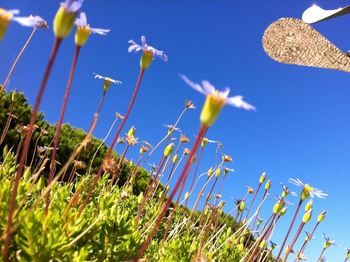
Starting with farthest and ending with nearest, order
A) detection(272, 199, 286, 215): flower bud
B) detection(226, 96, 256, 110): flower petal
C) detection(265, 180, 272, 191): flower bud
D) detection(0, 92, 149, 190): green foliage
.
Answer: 1. detection(0, 92, 149, 190): green foliage
2. detection(265, 180, 272, 191): flower bud
3. detection(272, 199, 286, 215): flower bud
4. detection(226, 96, 256, 110): flower petal

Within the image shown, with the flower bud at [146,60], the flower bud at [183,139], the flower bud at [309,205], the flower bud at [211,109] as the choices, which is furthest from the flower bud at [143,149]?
the flower bud at [211,109]

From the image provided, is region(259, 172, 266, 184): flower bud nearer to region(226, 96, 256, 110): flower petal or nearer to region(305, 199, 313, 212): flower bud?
region(305, 199, 313, 212): flower bud

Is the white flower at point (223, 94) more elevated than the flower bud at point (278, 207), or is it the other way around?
the flower bud at point (278, 207)

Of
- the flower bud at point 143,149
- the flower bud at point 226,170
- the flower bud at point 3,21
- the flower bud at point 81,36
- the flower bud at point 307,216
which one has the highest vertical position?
the flower bud at point 226,170

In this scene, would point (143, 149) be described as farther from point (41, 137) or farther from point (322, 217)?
point (41, 137)

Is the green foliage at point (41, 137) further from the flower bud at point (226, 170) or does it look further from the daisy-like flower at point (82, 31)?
the daisy-like flower at point (82, 31)

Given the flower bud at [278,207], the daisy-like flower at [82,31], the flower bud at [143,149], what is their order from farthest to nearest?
the flower bud at [143,149], the flower bud at [278,207], the daisy-like flower at [82,31]

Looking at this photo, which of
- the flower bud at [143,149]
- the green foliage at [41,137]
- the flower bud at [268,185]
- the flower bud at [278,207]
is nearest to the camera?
the flower bud at [278,207]

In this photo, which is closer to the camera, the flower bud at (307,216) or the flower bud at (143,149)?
the flower bud at (307,216)

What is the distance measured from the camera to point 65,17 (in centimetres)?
98

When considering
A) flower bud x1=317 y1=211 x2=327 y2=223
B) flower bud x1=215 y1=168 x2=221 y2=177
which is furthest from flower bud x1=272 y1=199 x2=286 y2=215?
flower bud x1=215 y1=168 x2=221 y2=177

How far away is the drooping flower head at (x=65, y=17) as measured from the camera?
0.96 m

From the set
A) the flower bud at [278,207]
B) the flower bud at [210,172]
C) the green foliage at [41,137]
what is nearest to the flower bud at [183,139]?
the flower bud at [210,172]

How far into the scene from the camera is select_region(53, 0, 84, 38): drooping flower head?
0.96m
